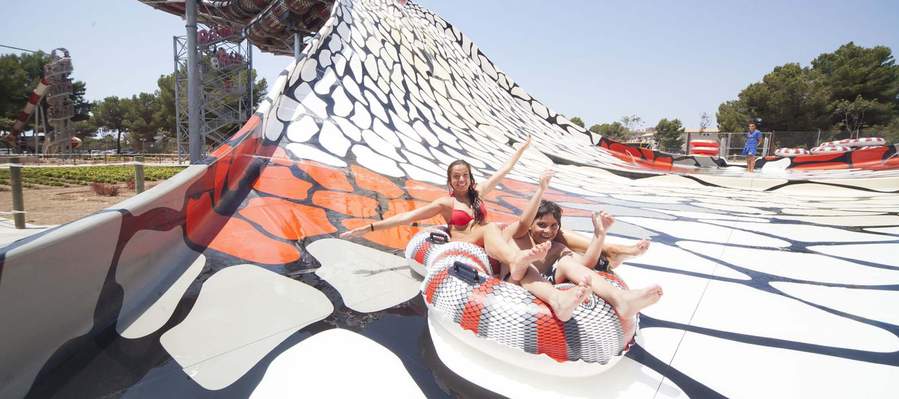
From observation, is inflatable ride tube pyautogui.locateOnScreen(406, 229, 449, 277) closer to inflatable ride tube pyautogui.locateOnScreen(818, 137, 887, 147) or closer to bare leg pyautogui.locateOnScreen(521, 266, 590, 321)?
bare leg pyautogui.locateOnScreen(521, 266, 590, 321)

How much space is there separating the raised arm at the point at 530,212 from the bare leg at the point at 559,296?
0.33 m

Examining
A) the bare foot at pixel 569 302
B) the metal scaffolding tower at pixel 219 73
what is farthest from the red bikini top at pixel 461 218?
the metal scaffolding tower at pixel 219 73

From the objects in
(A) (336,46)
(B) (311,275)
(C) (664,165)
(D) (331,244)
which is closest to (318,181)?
(D) (331,244)

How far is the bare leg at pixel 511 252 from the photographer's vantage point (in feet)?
4.82

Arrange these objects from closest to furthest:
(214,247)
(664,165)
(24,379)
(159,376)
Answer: (24,379), (159,376), (214,247), (664,165)

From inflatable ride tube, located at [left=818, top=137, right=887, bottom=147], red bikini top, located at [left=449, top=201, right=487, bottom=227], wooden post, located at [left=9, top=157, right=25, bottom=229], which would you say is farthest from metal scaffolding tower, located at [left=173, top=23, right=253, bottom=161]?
inflatable ride tube, located at [left=818, top=137, right=887, bottom=147]

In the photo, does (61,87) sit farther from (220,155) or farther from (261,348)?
(261,348)

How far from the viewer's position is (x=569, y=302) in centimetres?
131

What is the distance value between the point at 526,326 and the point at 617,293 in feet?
1.21

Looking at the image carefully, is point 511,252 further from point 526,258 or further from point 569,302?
point 569,302

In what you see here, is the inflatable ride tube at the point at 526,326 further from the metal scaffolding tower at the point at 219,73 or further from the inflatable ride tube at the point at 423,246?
the metal scaffolding tower at the point at 219,73

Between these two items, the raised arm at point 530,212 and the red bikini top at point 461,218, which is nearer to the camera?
the raised arm at point 530,212

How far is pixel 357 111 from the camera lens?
6055 mm

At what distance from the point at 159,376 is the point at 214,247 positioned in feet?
4.32
